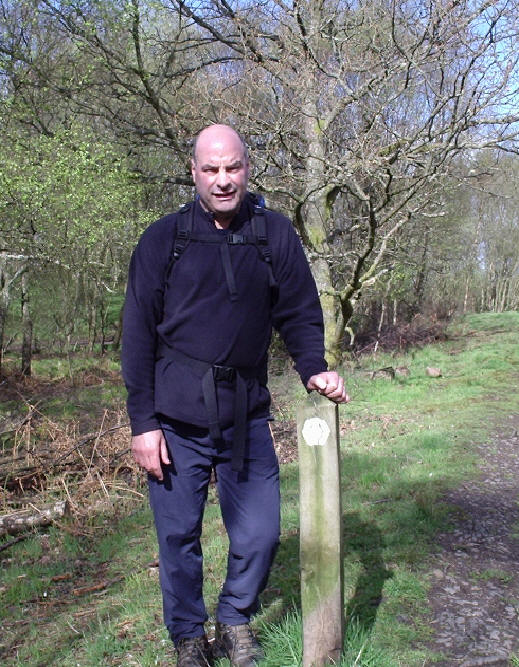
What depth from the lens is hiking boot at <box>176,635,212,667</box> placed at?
280cm

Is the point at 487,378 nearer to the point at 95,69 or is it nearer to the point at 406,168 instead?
the point at 406,168

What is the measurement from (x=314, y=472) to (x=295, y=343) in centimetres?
64

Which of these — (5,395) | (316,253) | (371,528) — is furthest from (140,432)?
(5,395)

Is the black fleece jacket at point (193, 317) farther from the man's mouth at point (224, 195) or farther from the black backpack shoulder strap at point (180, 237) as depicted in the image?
the man's mouth at point (224, 195)

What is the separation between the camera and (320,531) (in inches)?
101

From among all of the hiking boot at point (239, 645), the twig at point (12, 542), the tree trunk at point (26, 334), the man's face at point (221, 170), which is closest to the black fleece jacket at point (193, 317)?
the man's face at point (221, 170)

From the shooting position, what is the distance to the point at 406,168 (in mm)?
11609

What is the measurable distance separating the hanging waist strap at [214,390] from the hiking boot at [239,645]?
2.45ft

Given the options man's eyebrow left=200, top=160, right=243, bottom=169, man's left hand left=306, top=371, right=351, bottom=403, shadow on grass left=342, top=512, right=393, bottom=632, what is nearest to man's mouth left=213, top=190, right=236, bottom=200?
man's eyebrow left=200, top=160, right=243, bottom=169

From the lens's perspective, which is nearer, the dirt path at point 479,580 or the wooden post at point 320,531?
the wooden post at point 320,531

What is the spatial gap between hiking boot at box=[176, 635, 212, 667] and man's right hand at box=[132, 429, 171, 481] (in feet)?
2.52

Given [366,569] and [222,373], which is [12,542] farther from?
[222,373]

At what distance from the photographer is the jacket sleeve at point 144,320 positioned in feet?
8.83

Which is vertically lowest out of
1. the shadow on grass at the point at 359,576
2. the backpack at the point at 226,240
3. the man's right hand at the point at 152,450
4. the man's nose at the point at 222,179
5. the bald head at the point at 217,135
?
the shadow on grass at the point at 359,576
